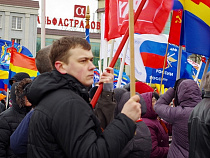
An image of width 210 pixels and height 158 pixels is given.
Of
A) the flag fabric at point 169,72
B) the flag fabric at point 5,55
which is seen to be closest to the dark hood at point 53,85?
the flag fabric at point 169,72

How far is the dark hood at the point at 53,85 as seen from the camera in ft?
6.48

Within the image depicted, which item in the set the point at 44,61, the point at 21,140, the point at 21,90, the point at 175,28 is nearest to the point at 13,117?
the point at 21,90

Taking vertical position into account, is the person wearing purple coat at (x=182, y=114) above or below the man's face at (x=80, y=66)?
below

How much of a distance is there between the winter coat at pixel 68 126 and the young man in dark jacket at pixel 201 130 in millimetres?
1072

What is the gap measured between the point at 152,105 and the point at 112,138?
2493 mm

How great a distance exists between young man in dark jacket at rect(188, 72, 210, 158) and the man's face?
1.19 m

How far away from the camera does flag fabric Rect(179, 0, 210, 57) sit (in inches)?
198

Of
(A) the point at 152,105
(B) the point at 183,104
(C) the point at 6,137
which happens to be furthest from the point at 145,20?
(C) the point at 6,137

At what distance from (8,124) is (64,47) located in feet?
5.55

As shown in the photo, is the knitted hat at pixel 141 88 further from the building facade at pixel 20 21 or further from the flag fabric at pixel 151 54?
the building facade at pixel 20 21

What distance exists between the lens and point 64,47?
2.06 meters

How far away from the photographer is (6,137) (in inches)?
133

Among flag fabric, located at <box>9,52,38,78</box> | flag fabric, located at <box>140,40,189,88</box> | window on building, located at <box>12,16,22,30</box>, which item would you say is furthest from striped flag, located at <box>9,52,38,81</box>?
window on building, located at <box>12,16,22,30</box>

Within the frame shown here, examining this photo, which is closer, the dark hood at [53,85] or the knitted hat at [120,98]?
the dark hood at [53,85]
